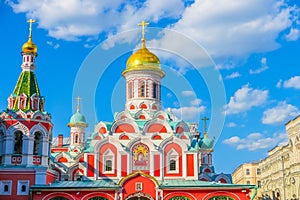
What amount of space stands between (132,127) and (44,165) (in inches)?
279

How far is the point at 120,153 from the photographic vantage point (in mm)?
31188

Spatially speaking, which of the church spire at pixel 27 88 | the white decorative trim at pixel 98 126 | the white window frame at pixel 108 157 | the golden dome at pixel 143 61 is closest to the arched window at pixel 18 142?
the church spire at pixel 27 88

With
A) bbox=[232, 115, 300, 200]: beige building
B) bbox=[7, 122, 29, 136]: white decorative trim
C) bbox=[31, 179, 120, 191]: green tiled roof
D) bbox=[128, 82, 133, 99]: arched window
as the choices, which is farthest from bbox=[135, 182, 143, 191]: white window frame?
bbox=[232, 115, 300, 200]: beige building

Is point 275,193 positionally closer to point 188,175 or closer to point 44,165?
point 188,175

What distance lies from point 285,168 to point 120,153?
2661cm

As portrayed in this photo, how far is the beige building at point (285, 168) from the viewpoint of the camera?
45.2 metres

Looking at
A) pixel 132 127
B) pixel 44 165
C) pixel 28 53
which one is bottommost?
pixel 44 165

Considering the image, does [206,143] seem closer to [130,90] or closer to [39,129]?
[130,90]

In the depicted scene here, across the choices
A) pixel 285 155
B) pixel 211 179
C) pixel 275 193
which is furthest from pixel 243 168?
pixel 211 179

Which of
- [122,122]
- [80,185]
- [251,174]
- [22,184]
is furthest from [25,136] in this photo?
[251,174]

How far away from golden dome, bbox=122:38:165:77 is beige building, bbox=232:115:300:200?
17445 mm

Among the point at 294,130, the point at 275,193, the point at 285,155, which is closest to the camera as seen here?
the point at 294,130

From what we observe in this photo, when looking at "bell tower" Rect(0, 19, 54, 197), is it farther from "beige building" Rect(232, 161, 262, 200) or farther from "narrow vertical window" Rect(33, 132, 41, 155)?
"beige building" Rect(232, 161, 262, 200)

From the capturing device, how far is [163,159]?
31078mm
